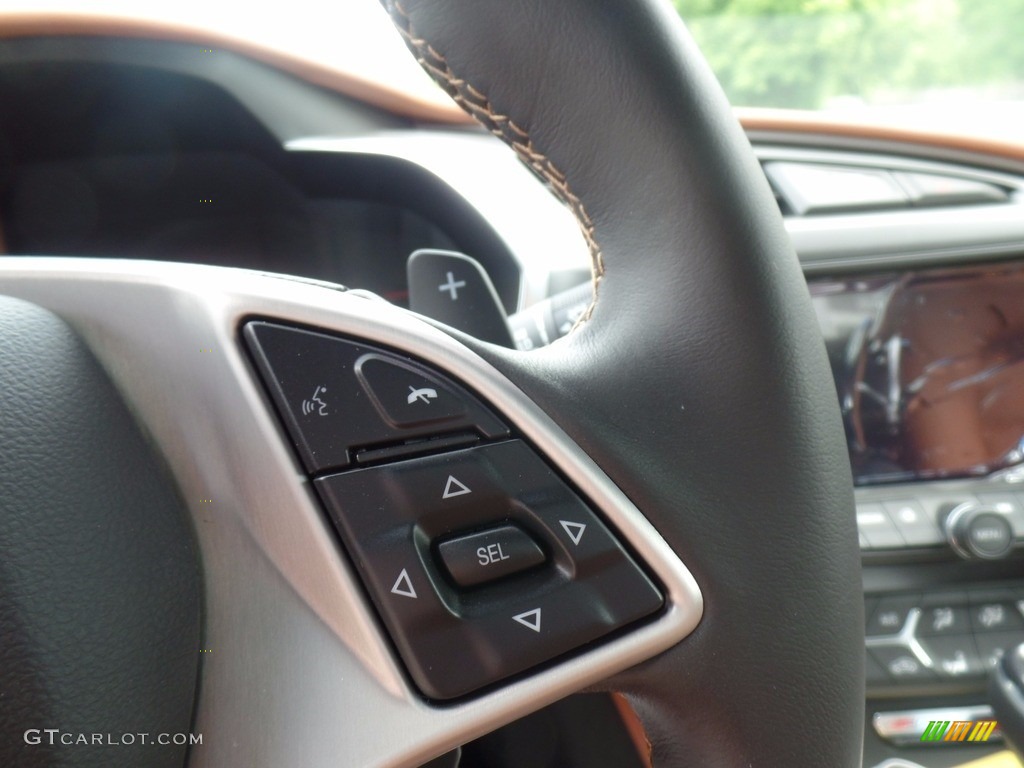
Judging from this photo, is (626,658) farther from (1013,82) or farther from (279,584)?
(1013,82)

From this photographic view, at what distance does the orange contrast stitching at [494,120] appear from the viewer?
0.55m

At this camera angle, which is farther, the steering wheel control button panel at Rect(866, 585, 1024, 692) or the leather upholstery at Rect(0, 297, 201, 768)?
the steering wheel control button panel at Rect(866, 585, 1024, 692)

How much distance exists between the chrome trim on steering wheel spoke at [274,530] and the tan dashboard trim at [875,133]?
4.05ft

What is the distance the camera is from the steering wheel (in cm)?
47

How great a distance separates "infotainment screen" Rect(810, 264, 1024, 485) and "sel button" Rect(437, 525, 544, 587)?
1.00 m

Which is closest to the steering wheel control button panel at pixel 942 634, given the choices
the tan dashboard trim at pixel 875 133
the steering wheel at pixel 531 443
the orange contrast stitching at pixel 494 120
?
the tan dashboard trim at pixel 875 133

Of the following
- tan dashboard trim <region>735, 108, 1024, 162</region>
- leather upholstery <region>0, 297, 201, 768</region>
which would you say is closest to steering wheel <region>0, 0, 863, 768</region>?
leather upholstery <region>0, 297, 201, 768</region>

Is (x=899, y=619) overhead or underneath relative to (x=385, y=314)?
underneath

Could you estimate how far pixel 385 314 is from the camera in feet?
1.64

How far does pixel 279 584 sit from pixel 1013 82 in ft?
6.98

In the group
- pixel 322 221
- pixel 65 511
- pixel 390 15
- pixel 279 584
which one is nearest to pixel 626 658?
pixel 279 584

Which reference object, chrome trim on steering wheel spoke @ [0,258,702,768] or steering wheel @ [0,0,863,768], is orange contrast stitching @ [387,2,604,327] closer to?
steering wheel @ [0,0,863,768]

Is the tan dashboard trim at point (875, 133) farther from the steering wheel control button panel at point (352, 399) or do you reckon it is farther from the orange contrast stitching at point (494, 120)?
the steering wheel control button panel at point (352, 399)

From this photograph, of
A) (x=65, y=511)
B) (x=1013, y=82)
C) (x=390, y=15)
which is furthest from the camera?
(x=1013, y=82)
